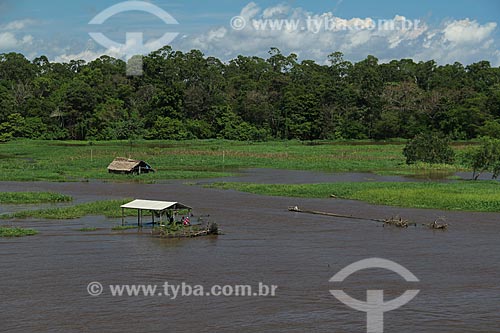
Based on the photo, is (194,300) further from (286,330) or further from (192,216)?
(192,216)

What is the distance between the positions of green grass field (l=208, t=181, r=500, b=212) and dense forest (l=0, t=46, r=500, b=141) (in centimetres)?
3953

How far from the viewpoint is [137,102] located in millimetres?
92812

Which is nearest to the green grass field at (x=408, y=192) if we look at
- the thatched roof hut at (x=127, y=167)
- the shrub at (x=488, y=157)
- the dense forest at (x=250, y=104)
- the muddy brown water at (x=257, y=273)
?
the shrub at (x=488, y=157)

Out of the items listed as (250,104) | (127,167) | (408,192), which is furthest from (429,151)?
(250,104)

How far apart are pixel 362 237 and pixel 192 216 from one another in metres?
7.37

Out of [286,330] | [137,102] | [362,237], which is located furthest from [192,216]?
[137,102]

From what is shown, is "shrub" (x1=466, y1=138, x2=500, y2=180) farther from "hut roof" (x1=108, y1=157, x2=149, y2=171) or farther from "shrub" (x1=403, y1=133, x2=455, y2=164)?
"hut roof" (x1=108, y1=157, x2=149, y2=171)

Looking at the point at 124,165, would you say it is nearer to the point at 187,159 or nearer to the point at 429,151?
the point at 187,159

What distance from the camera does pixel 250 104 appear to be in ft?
296

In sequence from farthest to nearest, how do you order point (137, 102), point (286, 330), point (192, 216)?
point (137, 102) < point (192, 216) < point (286, 330)

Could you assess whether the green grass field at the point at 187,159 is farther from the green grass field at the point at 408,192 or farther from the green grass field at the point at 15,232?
the green grass field at the point at 15,232

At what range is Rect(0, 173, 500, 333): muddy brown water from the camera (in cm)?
1594

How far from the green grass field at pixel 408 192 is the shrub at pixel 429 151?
40.3 ft

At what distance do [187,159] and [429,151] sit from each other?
20.1 metres
